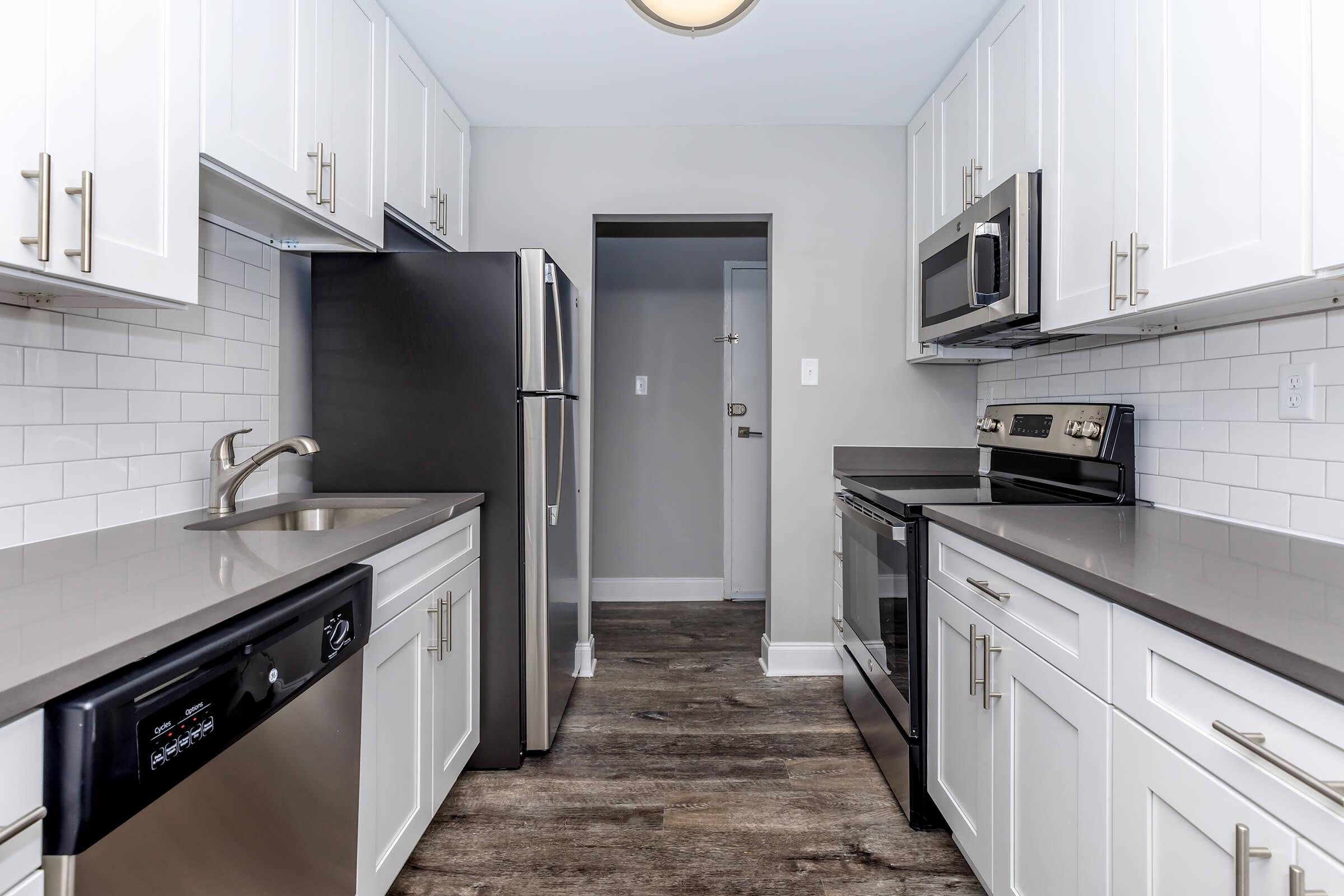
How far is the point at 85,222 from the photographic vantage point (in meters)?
0.97

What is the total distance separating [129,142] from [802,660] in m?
2.69

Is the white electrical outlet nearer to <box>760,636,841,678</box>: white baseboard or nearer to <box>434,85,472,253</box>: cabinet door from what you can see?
<box>760,636,841,678</box>: white baseboard

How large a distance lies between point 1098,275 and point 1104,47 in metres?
0.51

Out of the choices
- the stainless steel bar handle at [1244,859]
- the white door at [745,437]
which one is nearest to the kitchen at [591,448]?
the stainless steel bar handle at [1244,859]

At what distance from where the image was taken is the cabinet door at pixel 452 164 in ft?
8.02

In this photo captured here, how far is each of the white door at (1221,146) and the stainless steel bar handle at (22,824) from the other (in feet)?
5.75

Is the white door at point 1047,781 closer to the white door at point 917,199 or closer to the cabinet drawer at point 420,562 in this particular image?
the cabinet drawer at point 420,562

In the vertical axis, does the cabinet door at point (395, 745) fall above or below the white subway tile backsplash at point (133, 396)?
below

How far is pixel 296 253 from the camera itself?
2.09m

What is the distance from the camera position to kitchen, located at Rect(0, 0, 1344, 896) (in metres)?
0.88

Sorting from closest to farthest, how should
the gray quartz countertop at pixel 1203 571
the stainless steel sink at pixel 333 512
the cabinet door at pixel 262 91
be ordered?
the gray quartz countertop at pixel 1203 571, the cabinet door at pixel 262 91, the stainless steel sink at pixel 333 512

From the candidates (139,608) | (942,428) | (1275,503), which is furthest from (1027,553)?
(942,428)

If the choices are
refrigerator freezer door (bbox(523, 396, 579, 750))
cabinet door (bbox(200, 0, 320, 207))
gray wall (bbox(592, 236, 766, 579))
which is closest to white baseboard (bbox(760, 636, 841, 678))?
refrigerator freezer door (bbox(523, 396, 579, 750))

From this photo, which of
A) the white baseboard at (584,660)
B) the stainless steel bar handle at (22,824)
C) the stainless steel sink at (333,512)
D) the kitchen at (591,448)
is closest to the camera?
the stainless steel bar handle at (22,824)
